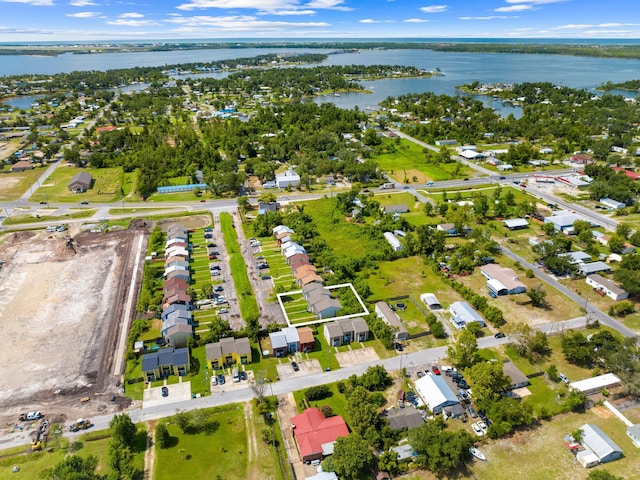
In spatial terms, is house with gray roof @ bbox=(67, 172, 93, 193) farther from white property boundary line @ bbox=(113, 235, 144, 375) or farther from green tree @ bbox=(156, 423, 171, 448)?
green tree @ bbox=(156, 423, 171, 448)

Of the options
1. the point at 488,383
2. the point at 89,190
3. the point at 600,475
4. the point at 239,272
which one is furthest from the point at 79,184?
the point at 600,475

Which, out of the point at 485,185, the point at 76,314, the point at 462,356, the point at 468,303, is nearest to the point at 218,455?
the point at 462,356

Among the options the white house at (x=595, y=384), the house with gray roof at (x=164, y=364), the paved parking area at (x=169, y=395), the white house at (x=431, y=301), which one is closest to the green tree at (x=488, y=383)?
the white house at (x=595, y=384)

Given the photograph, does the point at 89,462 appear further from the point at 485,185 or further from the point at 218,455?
the point at 485,185

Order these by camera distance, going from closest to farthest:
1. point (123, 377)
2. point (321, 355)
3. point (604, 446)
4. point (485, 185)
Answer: point (604, 446)
point (123, 377)
point (321, 355)
point (485, 185)

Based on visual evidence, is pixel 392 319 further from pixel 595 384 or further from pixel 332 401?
pixel 595 384

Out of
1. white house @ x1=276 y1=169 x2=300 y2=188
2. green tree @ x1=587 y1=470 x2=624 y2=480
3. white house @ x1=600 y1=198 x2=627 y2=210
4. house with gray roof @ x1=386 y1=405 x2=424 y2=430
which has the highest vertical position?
white house @ x1=276 y1=169 x2=300 y2=188

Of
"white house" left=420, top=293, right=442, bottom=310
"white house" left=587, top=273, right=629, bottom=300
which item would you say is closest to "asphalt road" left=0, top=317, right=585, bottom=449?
"white house" left=420, top=293, right=442, bottom=310
